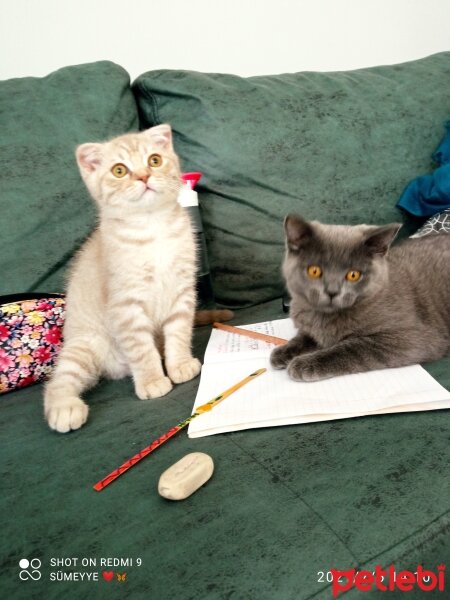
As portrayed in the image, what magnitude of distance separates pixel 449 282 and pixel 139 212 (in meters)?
0.90

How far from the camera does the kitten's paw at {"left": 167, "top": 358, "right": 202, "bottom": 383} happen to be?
1036mm

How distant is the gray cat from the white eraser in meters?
0.34

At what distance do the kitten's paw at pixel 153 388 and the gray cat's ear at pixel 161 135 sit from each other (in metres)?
0.69

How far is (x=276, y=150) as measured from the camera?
57.2 inches

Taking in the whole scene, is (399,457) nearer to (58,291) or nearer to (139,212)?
(139,212)

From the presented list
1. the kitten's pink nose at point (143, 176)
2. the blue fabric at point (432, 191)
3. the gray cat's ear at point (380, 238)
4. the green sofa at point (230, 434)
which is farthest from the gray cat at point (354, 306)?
the blue fabric at point (432, 191)

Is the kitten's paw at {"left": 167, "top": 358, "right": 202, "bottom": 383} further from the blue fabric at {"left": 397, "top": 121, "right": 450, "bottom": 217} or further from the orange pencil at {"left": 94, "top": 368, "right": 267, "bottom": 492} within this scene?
the blue fabric at {"left": 397, "top": 121, "right": 450, "bottom": 217}

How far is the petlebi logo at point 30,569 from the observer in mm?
512

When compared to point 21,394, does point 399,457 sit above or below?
above

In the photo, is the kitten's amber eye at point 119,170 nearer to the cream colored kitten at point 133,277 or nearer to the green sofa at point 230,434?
the cream colored kitten at point 133,277

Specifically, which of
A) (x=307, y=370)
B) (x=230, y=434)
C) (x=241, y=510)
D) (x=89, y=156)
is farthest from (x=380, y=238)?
(x=89, y=156)

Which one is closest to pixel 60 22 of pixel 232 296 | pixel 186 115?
pixel 186 115

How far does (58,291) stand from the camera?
1270mm

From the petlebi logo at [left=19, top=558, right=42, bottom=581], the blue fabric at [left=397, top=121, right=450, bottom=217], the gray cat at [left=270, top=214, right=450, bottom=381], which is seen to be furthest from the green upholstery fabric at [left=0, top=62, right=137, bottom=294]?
the blue fabric at [left=397, top=121, right=450, bottom=217]
